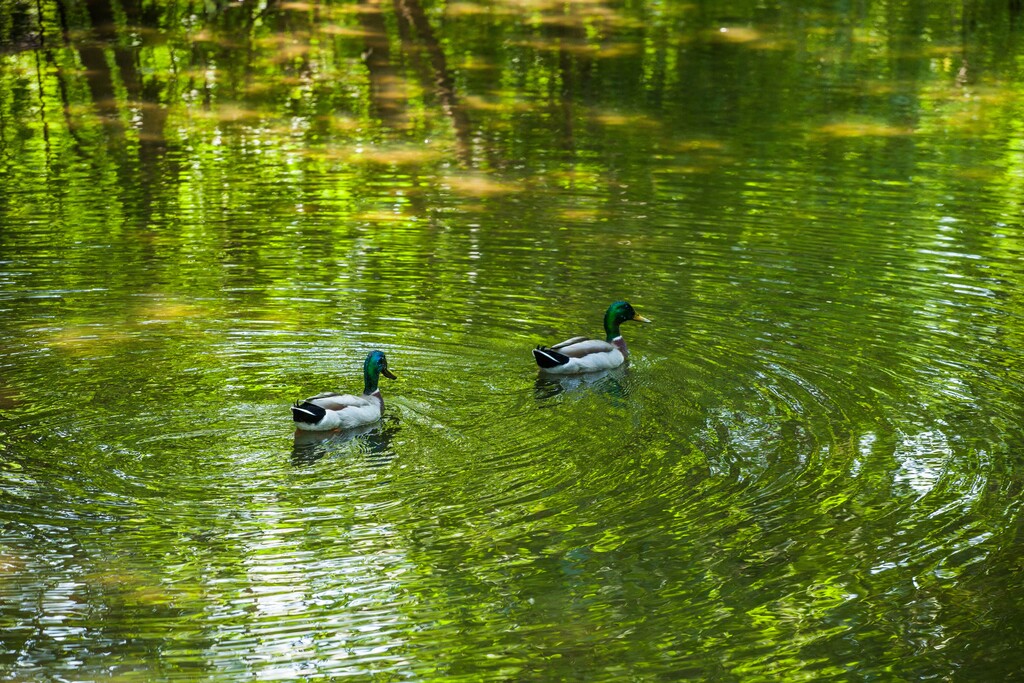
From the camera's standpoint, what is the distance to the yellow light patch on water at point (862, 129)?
18.8 meters

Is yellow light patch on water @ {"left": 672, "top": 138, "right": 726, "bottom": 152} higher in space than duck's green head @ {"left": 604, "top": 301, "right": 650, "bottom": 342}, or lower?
higher

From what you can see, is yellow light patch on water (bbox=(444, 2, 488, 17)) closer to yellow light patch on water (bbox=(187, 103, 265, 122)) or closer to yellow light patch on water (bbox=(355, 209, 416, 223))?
yellow light patch on water (bbox=(187, 103, 265, 122))

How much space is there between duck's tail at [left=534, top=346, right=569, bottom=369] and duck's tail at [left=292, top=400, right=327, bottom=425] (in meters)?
1.88

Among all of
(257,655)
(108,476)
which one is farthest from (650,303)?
(257,655)

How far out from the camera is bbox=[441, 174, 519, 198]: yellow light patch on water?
15.6 meters

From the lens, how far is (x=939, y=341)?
1098cm

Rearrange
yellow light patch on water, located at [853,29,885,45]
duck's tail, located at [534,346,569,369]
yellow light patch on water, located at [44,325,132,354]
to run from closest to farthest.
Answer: duck's tail, located at [534,346,569,369] < yellow light patch on water, located at [44,325,132,354] < yellow light patch on water, located at [853,29,885,45]

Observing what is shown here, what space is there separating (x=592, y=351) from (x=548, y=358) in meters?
0.51

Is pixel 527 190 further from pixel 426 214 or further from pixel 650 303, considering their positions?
pixel 650 303

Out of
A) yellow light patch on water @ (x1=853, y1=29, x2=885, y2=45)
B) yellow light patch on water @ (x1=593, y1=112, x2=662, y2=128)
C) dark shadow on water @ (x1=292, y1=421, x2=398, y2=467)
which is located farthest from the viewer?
yellow light patch on water @ (x1=853, y1=29, x2=885, y2=45)

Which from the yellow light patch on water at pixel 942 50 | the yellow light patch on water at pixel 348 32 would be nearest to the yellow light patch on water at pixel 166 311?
the yellow light patch on water at pixel 348 32

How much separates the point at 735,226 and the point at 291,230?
470 cm

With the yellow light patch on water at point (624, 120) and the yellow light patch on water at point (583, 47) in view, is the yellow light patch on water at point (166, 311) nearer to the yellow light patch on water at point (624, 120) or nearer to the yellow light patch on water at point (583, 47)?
the yellow light patch on water at point (624, 120)

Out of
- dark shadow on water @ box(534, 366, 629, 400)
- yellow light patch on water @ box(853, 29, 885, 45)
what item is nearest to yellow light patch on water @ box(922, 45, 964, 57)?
yellow light patch on water @ box(853, 29, 885, 45)
